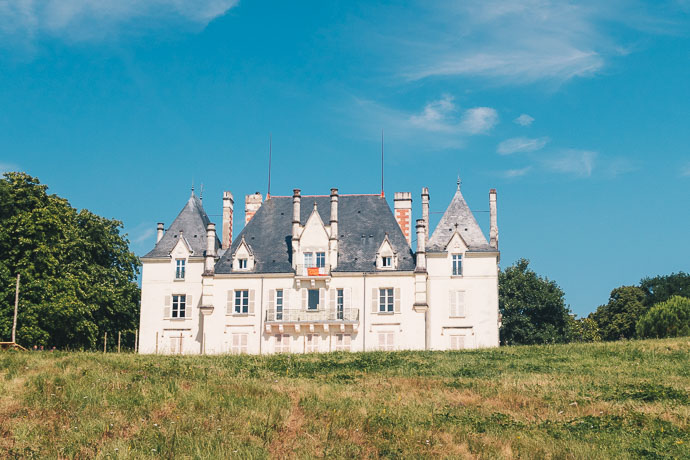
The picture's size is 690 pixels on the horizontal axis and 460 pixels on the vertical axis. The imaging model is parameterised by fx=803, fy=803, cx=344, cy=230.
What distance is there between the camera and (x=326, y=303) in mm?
55250

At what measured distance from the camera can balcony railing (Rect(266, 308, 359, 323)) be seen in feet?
179

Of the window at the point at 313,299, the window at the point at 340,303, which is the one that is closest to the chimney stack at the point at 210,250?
the window at the point at 313,299

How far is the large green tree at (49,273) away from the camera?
4947 centimetres

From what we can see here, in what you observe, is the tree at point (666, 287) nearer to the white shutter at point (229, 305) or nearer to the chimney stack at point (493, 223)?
the chimney stack at point (493, 223)

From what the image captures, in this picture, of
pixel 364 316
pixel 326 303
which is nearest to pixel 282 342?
pixel 326 303

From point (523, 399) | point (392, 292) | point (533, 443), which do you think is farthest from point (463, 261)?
point (533, 443)

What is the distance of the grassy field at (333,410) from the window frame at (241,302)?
19.4 meters

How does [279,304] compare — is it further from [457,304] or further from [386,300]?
[457,304]

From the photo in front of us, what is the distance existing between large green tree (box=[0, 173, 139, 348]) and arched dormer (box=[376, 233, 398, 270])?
19.1 meters

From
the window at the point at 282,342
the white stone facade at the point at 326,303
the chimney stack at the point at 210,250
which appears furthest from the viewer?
the chimney stack at the point at 210,250

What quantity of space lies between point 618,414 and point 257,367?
641 inches

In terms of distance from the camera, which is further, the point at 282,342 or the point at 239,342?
the point at 239,342

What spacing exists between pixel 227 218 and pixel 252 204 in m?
2.29

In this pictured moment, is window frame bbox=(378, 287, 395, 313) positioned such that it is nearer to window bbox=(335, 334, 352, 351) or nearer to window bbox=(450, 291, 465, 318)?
window bbox=(335, 334, 352, 351)
